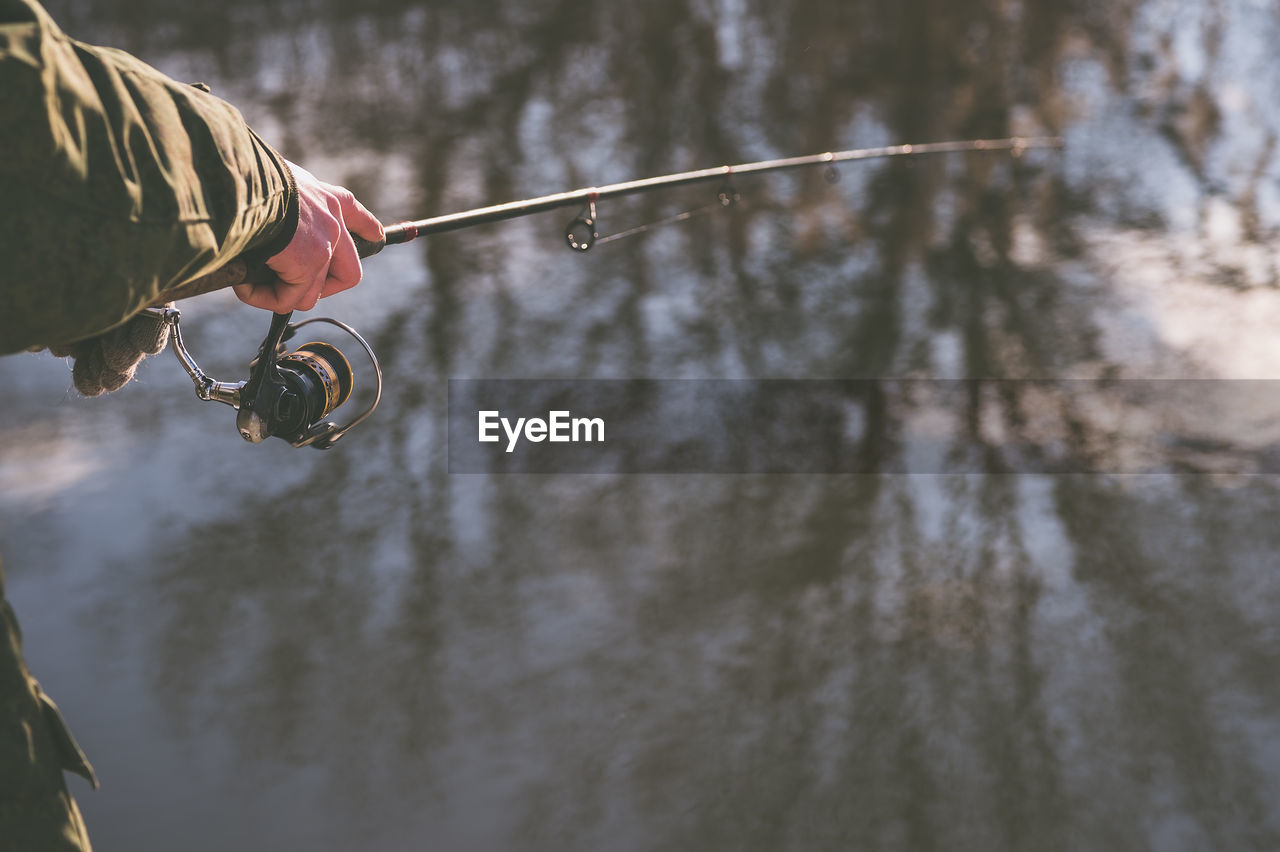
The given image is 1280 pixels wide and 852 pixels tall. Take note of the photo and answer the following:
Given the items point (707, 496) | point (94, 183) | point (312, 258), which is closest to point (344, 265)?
point (312, 258)

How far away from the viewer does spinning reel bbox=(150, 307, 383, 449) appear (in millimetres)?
1472

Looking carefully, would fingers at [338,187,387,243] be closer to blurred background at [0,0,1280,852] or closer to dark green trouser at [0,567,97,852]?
dark green trouser at [0,567,97,852]

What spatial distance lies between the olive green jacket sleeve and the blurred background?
289 cm

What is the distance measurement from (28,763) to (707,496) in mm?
3930

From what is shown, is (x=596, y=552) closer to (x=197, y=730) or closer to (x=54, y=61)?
(x=197, y=730)

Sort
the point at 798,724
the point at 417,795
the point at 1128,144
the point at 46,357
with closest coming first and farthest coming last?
the point at 417,795 < the point at 798,724 < the point at 46,357 < the point at 1128,144

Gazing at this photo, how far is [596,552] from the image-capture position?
14.3 feet

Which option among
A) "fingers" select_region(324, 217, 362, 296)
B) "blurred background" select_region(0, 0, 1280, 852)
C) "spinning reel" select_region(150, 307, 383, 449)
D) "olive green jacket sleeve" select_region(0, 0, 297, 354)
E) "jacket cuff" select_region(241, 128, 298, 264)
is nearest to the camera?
"olive green jacket sleeve" select_region(0, 0, 297, 354)

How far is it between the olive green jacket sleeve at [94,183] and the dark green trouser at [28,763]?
232 millimetres

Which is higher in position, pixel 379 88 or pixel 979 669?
pixel 379 88

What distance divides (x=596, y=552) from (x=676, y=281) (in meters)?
1.80

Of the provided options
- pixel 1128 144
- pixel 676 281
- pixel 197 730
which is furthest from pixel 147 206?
pixel 1128 144

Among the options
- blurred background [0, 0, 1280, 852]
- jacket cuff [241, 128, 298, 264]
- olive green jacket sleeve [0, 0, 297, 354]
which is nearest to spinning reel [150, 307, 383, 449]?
jacket cuff [241, 128, 298, 264]

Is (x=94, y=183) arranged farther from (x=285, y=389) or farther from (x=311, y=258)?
(x=285, y=389)
